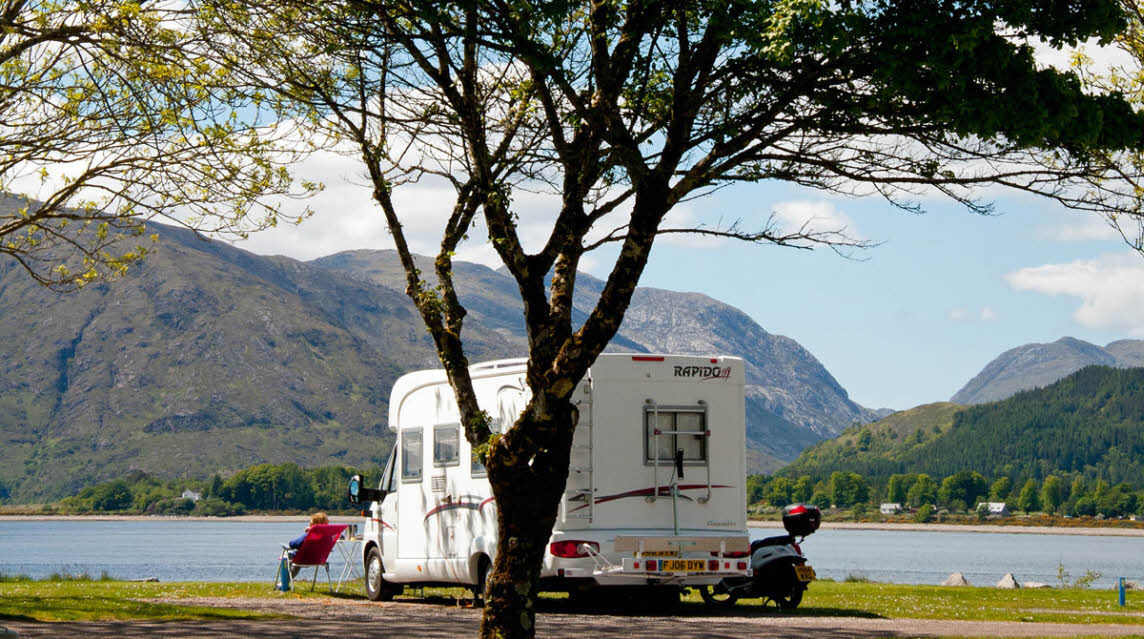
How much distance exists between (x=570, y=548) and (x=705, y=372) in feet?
9.79

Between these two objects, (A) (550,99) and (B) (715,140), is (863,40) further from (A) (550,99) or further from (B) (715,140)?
(A) (550,99)

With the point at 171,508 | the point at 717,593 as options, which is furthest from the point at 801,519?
the point at 171,508

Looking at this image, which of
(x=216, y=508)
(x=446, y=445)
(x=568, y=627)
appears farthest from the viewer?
(x=216, y=508)

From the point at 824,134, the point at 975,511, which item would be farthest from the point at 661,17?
the point at 975,511

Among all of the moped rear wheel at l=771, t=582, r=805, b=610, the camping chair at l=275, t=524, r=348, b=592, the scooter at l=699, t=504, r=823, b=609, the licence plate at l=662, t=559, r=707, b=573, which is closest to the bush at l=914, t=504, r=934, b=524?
the camping chair at l=275, t=524, r=348, b=592

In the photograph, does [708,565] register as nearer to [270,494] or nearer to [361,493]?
[361,493]

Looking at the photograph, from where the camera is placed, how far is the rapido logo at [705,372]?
17438 millimetres

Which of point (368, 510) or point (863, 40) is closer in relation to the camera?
point (863, 40)

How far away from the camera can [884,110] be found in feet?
37.9

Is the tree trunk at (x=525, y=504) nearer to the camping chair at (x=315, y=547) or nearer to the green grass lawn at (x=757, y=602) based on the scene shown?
the green grass lawn at (x=757, y=602)

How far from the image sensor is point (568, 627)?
50.3ft

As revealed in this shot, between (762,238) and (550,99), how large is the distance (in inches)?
114

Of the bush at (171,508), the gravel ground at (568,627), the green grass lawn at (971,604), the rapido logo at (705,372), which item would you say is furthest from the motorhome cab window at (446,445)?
the bush at (171,508)

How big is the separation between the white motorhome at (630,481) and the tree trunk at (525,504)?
4.54 metres
